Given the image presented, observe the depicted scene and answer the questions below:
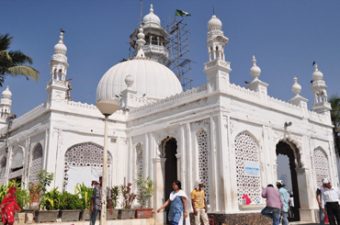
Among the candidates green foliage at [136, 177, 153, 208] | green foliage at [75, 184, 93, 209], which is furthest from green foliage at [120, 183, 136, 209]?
green foliage at [75, 184, 93, 209]

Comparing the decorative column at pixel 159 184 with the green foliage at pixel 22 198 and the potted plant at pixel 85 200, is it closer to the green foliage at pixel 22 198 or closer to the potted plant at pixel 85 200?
the potted plant at pixel 85 200

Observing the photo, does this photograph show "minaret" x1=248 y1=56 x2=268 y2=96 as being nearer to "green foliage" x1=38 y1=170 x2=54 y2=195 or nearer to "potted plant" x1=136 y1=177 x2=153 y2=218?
"potted plant" x1=136 y1=177 x2=153 y2=218

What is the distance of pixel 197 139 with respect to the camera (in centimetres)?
1471

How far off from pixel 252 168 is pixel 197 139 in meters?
2.46

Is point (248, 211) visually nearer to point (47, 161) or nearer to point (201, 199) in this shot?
point (201, 199)

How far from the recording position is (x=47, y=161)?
15.4 meters

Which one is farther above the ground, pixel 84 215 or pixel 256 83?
pixel 256 83

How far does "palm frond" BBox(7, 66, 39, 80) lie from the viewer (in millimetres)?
12867

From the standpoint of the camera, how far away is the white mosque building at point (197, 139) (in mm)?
14008

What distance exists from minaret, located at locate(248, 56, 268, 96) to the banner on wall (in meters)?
3.29

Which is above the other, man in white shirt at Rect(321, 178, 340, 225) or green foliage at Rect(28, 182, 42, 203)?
green foliage at Rect(28, 182, 42, 203)

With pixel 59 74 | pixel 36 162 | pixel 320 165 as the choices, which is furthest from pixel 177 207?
pixel 320 165

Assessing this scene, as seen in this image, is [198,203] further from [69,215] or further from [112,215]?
[69,215]

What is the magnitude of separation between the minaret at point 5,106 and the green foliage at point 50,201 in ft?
32.8
